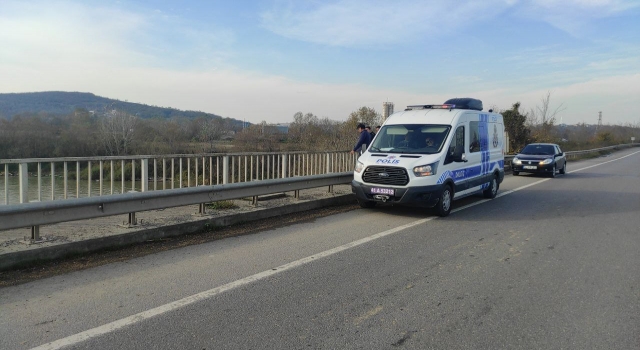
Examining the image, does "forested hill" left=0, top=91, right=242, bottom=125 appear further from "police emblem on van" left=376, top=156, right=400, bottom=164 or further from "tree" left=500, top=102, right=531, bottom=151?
"police emblem on van" left=376, top=156, right=400, bottom=164

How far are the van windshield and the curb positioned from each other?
2.23 metres

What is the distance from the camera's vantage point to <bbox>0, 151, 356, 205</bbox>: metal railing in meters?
6.61

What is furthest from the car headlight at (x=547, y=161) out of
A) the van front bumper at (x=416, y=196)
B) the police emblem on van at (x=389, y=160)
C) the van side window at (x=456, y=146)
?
the police emblem on van at (x=389, y=160)

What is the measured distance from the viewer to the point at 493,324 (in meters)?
3.88

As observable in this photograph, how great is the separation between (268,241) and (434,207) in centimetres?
387

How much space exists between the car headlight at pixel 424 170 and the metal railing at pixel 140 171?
135 inches

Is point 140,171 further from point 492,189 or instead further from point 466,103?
point 492,189

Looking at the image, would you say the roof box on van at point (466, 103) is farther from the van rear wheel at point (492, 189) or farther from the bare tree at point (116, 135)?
the bare tree at point (116, 135)

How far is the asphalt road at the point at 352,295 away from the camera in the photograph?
3559mm

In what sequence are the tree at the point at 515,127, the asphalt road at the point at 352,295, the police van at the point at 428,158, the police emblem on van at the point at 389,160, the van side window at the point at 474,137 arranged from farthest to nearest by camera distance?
the tree at the point at 515,127
the van side window at the point at 474,137
the police emblem on van at the point at 389,160
the police van at the point at 428,158
the asphalt road at the point at 352,295

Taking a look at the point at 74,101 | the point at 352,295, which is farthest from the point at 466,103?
the point at 74,101

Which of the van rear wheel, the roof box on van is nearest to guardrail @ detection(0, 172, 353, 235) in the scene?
the roof box on van

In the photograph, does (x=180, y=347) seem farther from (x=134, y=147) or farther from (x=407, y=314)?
(x=134, y=147)

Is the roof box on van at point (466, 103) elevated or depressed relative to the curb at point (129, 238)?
elevated
